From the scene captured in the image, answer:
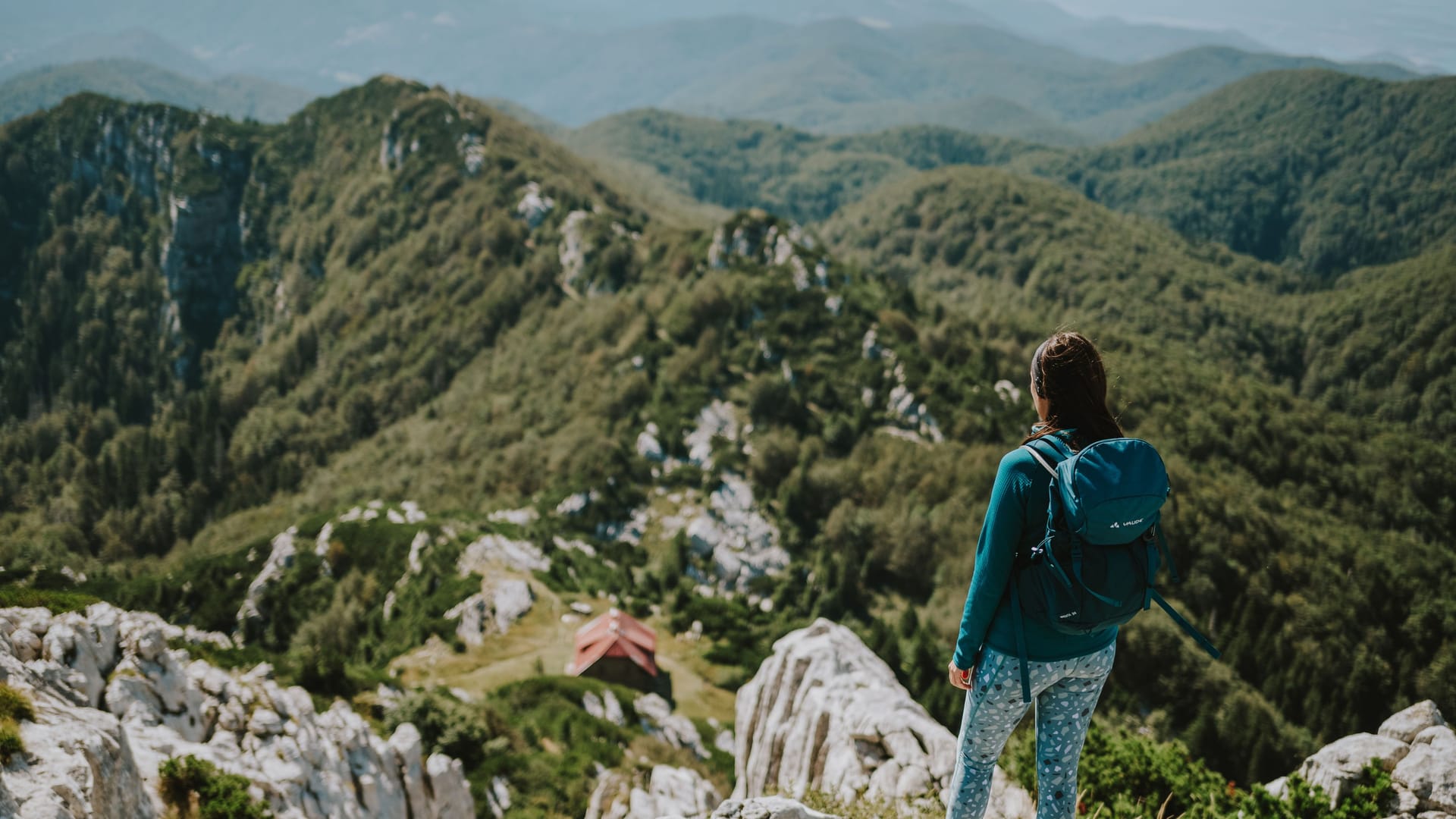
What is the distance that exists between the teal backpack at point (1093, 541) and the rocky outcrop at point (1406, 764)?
8432mm

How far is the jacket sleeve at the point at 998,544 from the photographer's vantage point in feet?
18.2

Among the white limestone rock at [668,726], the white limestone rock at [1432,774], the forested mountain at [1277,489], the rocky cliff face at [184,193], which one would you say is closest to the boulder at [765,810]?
the forested mountain at [1277,489]

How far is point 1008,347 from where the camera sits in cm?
9719

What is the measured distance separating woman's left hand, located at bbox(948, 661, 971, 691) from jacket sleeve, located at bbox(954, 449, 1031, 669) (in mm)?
451

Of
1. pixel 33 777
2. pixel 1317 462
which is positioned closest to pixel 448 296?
pixel 33 777

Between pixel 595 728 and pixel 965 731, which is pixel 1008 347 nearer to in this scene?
pixel 595 728

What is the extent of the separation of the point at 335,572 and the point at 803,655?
43223 millimetres

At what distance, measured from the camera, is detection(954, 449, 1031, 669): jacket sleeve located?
554cm

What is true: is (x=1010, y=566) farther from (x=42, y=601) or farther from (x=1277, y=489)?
(x=1277, y=489)

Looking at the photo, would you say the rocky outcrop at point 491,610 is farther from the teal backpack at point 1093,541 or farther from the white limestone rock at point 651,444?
the teal backpack at point 1093,541

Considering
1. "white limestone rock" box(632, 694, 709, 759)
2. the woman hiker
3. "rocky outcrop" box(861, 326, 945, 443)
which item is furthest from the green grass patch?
"rocky outcrop" box(861, 326, 945, 443)

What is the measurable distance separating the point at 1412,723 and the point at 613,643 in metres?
33.2

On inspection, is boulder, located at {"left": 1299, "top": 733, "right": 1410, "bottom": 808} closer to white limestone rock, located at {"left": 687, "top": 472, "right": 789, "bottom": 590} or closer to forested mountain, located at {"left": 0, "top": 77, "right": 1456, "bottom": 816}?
forested mountain, located at {"left": 0, "top": 77, "right": 1456, "bottom": 816}

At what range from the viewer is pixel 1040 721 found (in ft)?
21.1
